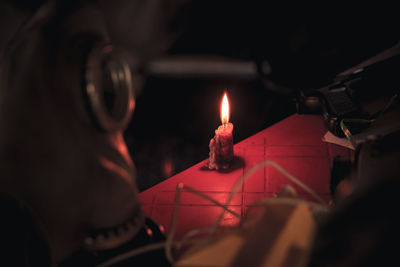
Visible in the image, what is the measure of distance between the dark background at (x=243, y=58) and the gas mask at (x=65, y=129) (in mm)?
119

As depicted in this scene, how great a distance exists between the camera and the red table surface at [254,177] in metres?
0.66

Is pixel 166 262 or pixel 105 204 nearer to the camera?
pixel 105 204

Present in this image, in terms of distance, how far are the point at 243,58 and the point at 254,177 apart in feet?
1.17

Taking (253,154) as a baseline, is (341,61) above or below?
above

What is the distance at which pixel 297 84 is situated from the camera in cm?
41

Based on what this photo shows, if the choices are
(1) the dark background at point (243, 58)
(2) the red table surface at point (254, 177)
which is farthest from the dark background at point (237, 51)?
(2) the red table surface at point (254, 177)

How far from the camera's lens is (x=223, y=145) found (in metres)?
0.75

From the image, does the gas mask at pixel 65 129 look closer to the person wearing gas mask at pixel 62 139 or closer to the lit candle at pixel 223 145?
the person wearing gas mask at pixel 62 139

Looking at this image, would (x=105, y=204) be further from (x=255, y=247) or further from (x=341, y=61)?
(x=341, y=61)

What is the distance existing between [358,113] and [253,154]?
0.24m

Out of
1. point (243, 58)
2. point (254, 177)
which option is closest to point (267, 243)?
point (243, 58)

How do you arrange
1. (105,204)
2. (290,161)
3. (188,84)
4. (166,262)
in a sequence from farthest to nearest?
1. (188,84)
2. (290,161)
3. (166,262)
4. (105,204)

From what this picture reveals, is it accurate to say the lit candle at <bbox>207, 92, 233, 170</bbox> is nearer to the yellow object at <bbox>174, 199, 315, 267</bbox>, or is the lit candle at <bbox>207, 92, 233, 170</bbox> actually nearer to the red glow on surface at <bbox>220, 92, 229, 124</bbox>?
the red glow on surface at <bbox>220, 92, 229, 124</bbox>

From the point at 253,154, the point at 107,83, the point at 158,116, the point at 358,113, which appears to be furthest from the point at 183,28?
the point at 158,116
